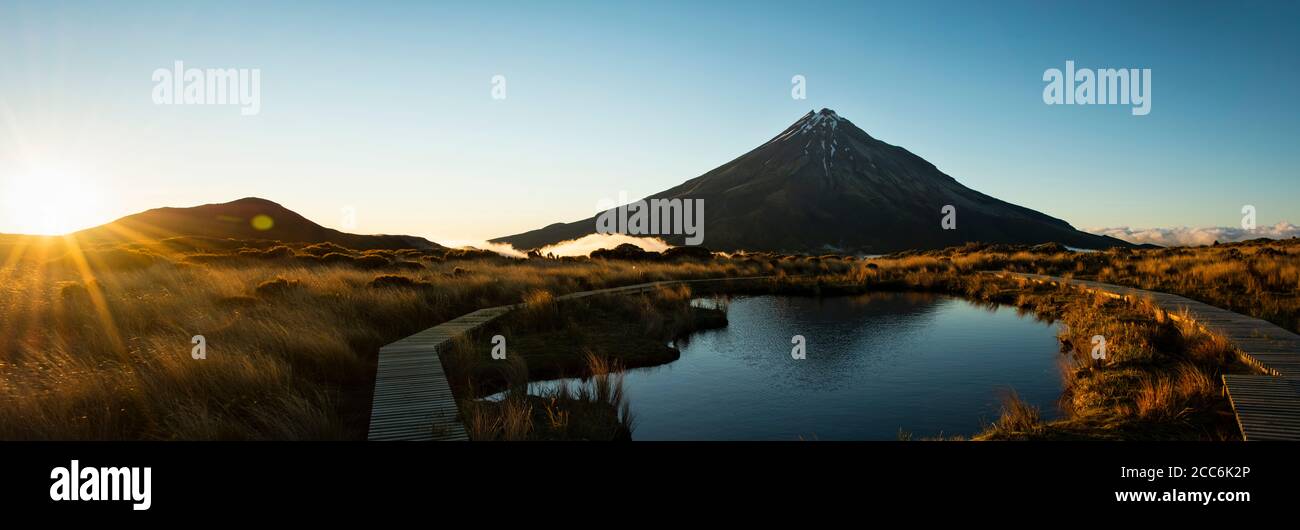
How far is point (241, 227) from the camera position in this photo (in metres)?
114

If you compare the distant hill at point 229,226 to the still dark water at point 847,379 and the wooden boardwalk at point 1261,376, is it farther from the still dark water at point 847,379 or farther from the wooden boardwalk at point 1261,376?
the wooden boardwalk at point 1261,376

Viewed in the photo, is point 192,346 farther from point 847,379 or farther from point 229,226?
point 229,226

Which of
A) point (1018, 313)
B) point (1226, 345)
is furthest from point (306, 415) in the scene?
point (1018, 313)

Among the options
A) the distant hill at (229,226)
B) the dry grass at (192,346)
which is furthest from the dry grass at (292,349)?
the distant hill at (229,226)

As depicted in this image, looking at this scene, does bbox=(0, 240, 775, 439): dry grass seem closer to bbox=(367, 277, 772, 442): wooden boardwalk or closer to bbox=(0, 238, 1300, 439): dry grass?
bbox=(0, 238, 1300, 439): dry grass

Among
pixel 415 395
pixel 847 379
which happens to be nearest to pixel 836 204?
pixel 847 379

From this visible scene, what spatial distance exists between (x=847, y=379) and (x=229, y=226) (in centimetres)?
13266

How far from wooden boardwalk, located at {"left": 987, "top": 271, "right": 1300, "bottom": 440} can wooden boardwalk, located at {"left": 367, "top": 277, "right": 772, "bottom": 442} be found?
8.34 m

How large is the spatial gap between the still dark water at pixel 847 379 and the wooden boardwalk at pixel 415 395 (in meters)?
2.53

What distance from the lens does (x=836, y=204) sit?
15212 cm

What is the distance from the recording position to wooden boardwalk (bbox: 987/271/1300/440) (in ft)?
20.2

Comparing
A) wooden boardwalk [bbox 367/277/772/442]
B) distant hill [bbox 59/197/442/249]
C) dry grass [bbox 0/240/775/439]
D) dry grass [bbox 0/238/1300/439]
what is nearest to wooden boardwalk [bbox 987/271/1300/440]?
dry grass [bbox 0/238/1300/439]
